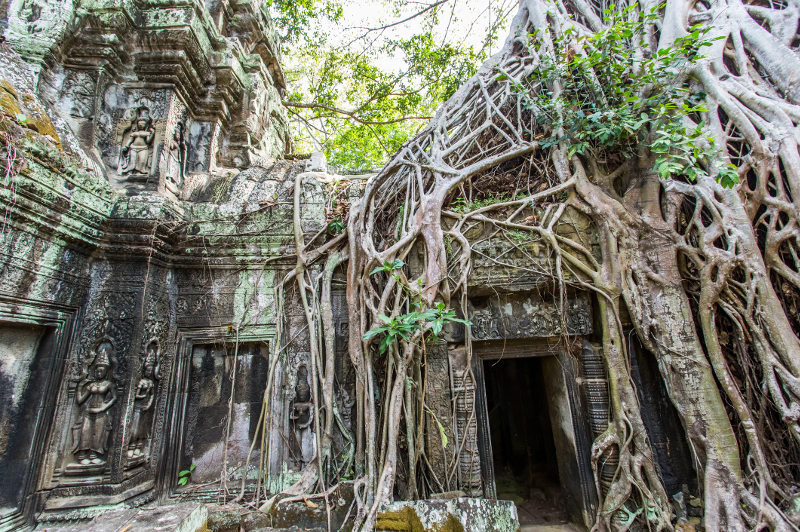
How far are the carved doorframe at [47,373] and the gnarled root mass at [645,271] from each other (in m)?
1.83

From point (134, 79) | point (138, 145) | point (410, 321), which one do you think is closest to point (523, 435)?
point (410, 321)

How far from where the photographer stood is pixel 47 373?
2.86 meters

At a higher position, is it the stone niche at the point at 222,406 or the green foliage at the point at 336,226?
the green foliage at the point at 336,226

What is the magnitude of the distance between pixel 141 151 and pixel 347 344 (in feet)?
9.00

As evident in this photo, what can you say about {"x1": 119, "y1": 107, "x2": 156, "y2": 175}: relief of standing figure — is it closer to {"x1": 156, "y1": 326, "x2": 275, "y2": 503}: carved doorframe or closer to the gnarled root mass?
{"x1": 156, "y1": 326, "x2": 275, "y2": 503}: carved doorframe

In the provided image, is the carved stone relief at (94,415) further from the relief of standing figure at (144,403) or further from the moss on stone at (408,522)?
the moss on stone at (408,522)

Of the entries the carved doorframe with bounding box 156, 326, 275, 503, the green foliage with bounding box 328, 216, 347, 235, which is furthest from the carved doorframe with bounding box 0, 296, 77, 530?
the green foliage with bounding box 328, 216, 347, 235

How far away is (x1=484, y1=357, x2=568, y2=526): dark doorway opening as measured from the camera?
4234 mm

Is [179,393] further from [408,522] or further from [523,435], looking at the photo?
[523,435]

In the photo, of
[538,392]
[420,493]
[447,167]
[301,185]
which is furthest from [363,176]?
[538,392]

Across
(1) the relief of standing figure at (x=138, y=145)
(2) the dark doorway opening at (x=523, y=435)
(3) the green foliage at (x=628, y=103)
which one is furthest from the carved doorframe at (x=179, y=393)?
(3) the green foliage at (x=628, y=103)

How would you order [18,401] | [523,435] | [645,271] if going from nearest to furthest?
[18,401] → [645,271] → [523,435]

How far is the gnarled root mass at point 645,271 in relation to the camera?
8.59 feet

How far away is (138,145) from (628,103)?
14.9 ft
